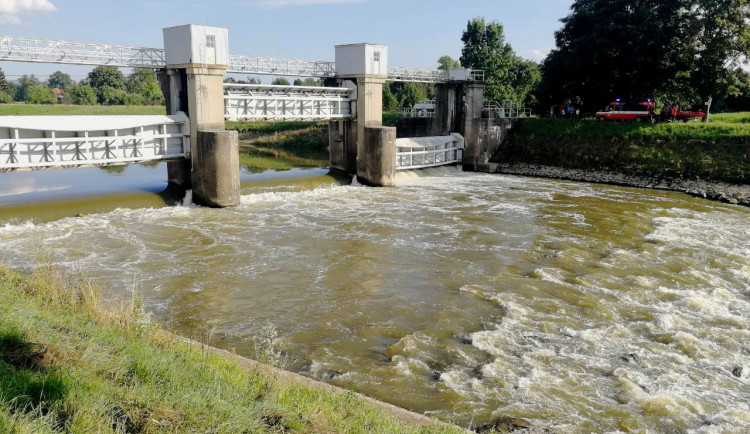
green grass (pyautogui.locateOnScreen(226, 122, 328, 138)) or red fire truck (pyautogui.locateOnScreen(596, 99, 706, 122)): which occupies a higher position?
red fire truck (pyautogui.locateOnScreen(596, 99, 706, 122))

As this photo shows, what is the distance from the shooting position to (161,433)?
207 inches

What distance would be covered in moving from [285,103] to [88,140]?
9.66 metres

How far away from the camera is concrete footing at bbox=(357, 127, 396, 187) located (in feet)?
97.3

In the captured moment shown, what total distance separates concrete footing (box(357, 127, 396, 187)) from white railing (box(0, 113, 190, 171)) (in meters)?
9.53

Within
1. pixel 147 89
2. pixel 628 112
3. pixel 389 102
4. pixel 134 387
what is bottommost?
pixel 134 387

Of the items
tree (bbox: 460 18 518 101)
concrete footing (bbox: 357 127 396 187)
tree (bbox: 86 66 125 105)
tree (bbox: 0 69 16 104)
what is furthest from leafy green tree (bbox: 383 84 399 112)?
tree (bbox: 0 69 16 104)

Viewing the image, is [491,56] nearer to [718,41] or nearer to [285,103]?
[718,41]

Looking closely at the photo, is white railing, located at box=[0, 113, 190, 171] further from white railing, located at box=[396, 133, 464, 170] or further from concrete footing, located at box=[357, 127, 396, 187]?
white railing, located at box=[396, 133, 464, 170]

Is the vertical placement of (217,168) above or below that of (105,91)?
below

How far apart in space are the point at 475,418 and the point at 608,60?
33.0 m

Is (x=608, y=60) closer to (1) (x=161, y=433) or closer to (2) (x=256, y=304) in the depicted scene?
(2) (x=256, y=304)

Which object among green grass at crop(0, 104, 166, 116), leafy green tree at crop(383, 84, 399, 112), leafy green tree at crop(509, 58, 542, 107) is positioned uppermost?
leafy green tree at crop(509, 58, 542, 107)

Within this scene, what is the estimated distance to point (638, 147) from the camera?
33.5m

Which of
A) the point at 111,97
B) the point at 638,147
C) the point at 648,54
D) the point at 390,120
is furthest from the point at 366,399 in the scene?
the point at 111,97
